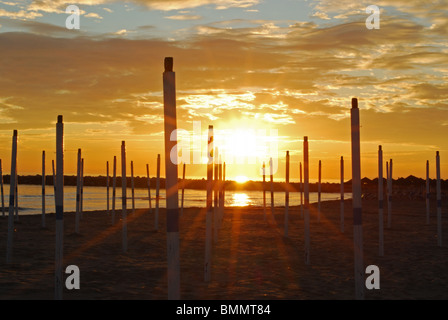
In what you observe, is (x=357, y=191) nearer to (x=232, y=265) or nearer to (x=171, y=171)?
(x=171, y=171)

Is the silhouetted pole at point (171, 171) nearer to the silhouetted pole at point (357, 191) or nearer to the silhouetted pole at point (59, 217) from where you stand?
the silhouetted pole at point (59, 217)

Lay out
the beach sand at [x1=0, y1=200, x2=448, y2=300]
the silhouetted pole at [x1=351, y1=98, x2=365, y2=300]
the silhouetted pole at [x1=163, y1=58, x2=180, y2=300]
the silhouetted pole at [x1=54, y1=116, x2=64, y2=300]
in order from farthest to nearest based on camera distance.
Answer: the beach sand at [x1=0, y1=200, x2=448, y2=300], the silhouetted pole at [x1=54, y1=116, x2=64, y2=300], the silhouetted pole at [x1=351, y1=98, x2=365, y2=300], the silhouetted pole at [x1=163, y1=58, x2=180, y2=300]

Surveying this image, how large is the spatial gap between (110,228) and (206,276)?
51.2ft

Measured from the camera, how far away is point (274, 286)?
12.9 meters

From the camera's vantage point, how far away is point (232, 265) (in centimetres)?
1625

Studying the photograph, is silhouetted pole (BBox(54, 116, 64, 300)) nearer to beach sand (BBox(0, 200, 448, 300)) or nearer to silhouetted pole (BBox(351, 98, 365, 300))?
beach sand (BBox(0, 200, 448, 300))

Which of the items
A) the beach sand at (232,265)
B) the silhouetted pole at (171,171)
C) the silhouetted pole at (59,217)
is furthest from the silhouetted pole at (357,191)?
the silhouetted pole at (59,217)

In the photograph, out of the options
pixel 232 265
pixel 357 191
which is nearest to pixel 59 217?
pixel 357 191

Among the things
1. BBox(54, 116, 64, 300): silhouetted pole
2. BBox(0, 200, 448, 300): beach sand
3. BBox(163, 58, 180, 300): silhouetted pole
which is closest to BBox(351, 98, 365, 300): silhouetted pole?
BBox(0, 200, 448, 300): beach sand

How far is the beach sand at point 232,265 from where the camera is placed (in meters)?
12.1

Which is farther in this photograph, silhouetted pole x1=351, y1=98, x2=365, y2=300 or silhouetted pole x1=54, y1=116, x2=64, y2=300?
silhouetted pole x1=54, y1=116, x2=64, y2=300

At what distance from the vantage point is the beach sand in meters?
12.1
